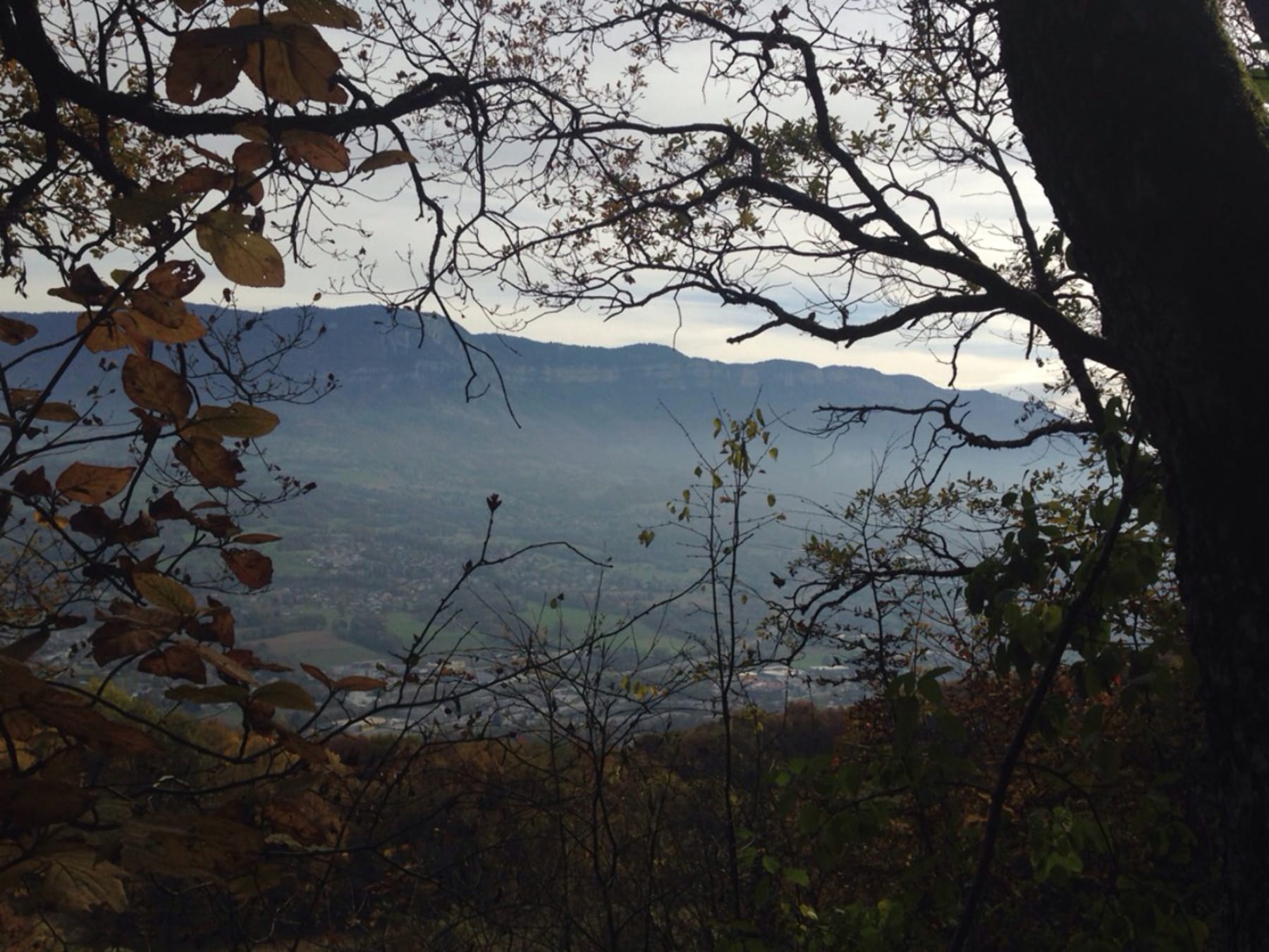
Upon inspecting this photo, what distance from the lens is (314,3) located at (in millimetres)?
720

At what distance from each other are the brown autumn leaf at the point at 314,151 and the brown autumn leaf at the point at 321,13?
12 cm

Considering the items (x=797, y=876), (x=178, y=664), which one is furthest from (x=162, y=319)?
(x=797, y=876)

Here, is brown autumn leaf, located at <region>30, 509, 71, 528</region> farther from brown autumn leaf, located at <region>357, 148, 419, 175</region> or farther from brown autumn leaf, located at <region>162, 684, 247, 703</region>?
brown autumn leaf, located at <region>357, 148, 419, 175</region>

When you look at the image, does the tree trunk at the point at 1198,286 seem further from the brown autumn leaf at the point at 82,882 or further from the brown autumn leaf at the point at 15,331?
the brown autumn leaf at the point at 15,331

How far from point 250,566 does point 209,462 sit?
0.16 meters

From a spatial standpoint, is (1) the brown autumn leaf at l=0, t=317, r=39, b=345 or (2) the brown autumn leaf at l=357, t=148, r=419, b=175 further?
(1) the brown autumn leaf at l=0, t=317, r=39, b=345

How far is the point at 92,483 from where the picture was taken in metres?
0.86

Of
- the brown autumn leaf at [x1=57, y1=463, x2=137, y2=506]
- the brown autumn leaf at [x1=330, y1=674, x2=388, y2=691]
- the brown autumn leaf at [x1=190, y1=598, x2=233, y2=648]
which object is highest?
the brown autumn leaf at [x1=57, y1=463, x2=137, y2=506]

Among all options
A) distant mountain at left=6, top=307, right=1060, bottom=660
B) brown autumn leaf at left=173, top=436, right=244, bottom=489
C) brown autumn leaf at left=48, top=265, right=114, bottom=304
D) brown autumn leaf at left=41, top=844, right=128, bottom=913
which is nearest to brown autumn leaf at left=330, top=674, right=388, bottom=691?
brown autumn leaf at left=173, top=436, right=244, bottom=489

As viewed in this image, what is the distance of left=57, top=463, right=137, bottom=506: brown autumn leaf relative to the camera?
83cm

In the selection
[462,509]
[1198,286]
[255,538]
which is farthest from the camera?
[462,509]

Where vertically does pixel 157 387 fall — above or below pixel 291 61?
below

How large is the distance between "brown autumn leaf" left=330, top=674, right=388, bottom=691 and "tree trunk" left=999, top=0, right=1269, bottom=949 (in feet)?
3.83

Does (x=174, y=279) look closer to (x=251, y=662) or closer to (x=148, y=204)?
(x=148, y=204)
